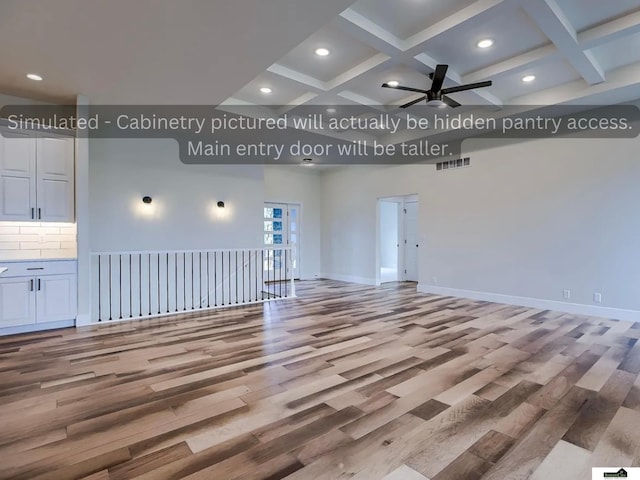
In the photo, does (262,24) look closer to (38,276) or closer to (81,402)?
(81,402)

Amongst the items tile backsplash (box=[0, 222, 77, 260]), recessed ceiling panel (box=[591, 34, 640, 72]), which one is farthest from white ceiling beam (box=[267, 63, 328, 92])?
tile backsplash (box=[0, 222, 77, 260])

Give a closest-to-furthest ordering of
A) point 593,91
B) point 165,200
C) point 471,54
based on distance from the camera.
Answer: point 471,54 → point 593,91 → point 165,200

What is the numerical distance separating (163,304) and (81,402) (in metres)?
3.70

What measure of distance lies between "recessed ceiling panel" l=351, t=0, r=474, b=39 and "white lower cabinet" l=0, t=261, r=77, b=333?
4672mm

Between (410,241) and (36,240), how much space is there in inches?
308

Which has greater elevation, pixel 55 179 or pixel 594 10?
pixel 594 10

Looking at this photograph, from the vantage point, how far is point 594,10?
332 centimetres

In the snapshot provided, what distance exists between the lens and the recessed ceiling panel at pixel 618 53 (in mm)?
3844

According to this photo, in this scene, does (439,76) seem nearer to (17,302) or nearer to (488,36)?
(488,36)

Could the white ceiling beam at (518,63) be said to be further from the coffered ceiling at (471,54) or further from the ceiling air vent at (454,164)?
the ceiling air vent at (454,164)

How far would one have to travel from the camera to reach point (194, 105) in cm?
472

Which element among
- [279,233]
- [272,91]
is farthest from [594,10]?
[279,233]

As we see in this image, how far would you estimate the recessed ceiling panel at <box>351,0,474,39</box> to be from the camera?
3213 mm

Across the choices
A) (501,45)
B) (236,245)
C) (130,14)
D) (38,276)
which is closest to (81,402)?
(38,276)
